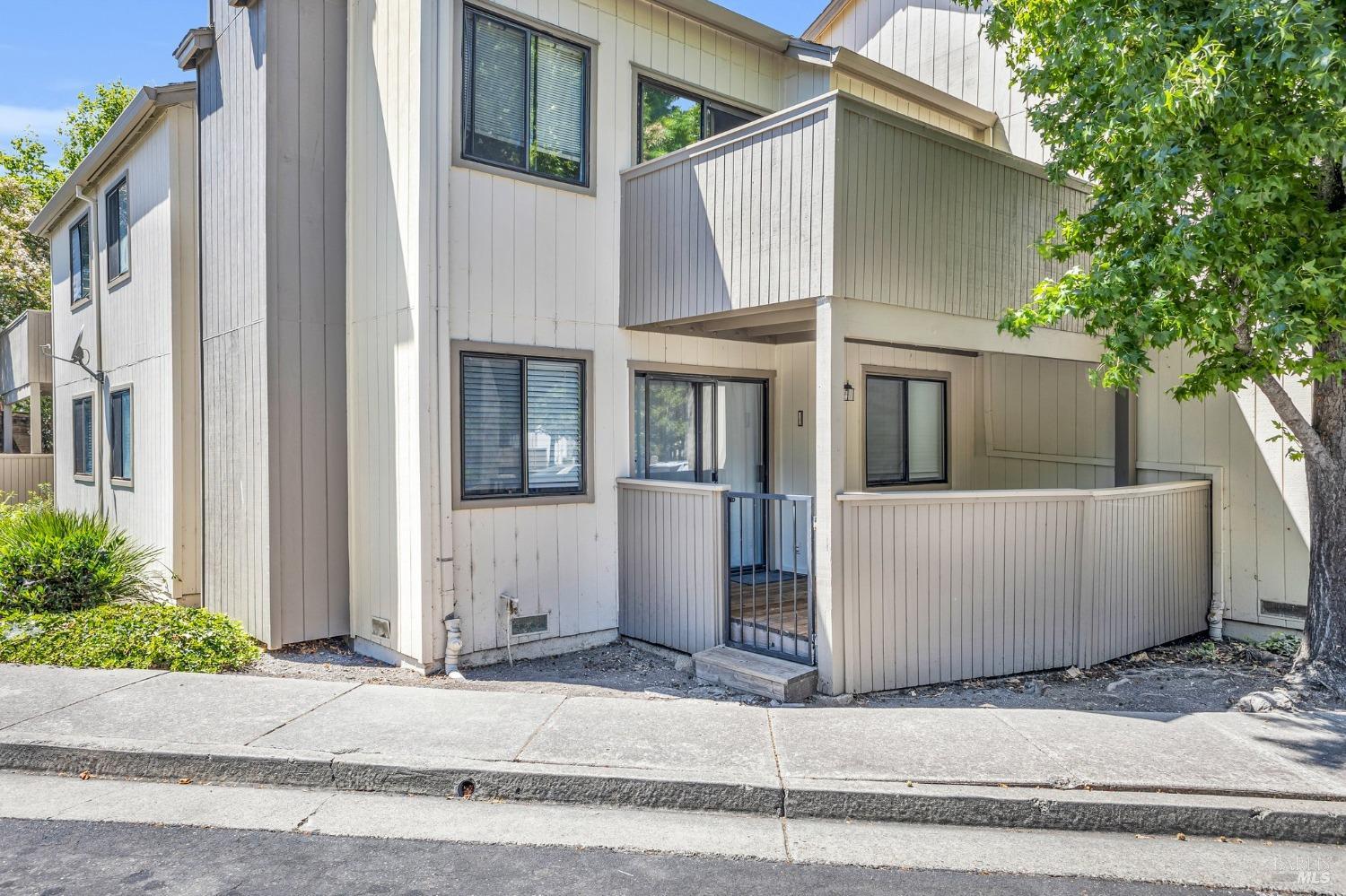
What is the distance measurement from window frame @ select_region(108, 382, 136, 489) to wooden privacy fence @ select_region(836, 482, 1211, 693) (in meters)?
8.79

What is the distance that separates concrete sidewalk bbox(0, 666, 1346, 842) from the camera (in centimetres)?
395

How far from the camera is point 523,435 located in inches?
275

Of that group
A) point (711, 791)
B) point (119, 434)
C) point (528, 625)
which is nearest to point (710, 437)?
point (528, 625)

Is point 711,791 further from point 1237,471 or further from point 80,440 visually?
point 80,440

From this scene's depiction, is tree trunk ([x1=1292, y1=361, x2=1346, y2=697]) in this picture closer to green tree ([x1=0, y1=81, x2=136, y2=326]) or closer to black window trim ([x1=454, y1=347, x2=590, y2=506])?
black window trim ([x1=454, y1=347, x2=590, y2=506])

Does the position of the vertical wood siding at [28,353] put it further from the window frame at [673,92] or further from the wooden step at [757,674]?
the wooden step at [757,674]

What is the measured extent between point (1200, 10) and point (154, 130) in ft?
33.1

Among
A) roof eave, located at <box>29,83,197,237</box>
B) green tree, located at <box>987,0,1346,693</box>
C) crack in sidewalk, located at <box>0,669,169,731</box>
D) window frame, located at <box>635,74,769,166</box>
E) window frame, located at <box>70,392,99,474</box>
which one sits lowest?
crack in sidewalk, located at <box>0,669,169,731</box>

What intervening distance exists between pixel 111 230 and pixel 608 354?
7.89 m

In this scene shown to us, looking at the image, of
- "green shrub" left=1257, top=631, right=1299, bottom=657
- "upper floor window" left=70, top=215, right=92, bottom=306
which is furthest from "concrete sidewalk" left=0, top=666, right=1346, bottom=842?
"upper floor window" left=70, top=215, right=92, bottom=306

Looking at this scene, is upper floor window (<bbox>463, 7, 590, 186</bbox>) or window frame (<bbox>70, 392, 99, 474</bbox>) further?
window frame (<bbox>70, 392, 99, 474</bbox>)

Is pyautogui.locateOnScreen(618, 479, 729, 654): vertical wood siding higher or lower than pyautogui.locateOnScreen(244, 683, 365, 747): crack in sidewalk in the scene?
higher

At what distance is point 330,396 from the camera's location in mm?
7367

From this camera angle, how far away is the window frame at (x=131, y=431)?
389 inches
